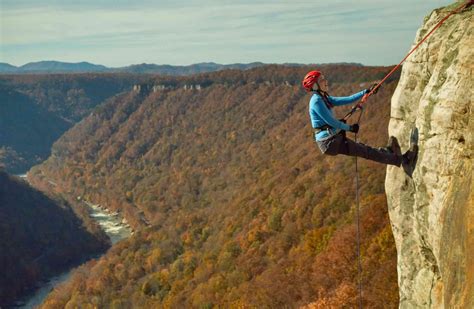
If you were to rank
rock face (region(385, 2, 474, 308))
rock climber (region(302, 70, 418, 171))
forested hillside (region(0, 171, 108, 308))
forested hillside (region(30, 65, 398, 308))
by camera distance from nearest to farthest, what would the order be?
rock face (region(385, 2, 474, 308)), rock climber (region(302, 70, 418, 171)), forested hillside (region(30, 65, 398, 308)), forested hillside (region(0, 171, 108, 308))

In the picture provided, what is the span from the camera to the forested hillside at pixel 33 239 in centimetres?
9681

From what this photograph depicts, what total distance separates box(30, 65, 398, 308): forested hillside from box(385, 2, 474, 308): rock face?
17.1 meters

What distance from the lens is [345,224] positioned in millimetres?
53125

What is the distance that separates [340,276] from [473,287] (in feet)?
99.9

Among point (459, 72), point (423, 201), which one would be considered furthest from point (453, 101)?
point (423, 201)

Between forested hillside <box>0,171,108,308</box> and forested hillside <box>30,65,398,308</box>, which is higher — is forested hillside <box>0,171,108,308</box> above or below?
below

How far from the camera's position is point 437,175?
8.88m

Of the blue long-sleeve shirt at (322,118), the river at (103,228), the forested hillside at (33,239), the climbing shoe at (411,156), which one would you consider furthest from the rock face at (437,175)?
the forested hillside at (33,239)

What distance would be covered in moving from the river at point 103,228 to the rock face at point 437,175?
88884 mm

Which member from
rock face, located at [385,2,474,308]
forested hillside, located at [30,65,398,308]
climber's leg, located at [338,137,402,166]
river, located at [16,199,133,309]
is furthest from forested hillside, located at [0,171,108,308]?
rock face, located at [385,2,474,308]

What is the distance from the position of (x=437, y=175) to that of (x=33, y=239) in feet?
379

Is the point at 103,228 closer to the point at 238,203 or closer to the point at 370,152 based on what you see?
the point at 238,203

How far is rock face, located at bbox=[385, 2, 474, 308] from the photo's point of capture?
25.8 feet

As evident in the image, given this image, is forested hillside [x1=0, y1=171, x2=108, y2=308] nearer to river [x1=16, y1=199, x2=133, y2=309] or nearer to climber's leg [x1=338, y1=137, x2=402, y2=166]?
river [x1=16, y1=199, x2=133, y2=309]
